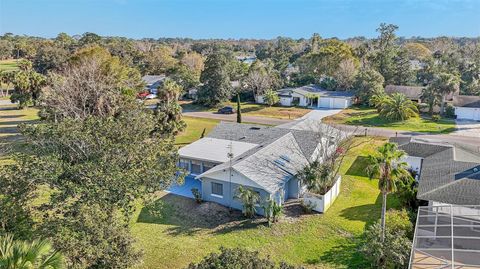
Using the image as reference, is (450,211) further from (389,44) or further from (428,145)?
(389,44)

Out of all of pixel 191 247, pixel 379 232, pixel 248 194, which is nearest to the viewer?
pixel 379 232

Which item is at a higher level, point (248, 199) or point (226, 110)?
point (226, 110)

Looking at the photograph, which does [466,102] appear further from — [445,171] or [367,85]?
[445,171]

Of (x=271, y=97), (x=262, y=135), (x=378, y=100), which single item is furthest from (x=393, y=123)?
(x=262, y=135)

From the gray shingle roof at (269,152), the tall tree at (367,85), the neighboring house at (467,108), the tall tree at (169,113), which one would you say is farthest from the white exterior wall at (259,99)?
the gray shingle roof at (269,152)

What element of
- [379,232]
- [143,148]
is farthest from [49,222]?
[379,232]

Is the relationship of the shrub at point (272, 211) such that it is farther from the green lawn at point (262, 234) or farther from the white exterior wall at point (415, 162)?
the white exterior wall at point (415, 162)

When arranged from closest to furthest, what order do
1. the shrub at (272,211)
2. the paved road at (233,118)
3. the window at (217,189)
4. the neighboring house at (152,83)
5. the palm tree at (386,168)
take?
the palm tree at (386,168) < the shrub at (272,211) < the window at (217,189) < the paved road at (233,118) < the neighboring house at (152,83)
